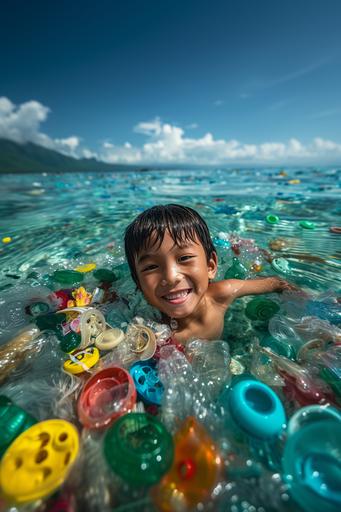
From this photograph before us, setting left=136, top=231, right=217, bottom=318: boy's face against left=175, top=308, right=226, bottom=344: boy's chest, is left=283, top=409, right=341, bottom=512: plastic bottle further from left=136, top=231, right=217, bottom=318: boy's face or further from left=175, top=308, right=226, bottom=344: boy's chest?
left=175, top=308, right=226, bottom=344: boy's chest

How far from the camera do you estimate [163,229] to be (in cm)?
215

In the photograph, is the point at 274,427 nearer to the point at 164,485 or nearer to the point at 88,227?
the point at 164,485

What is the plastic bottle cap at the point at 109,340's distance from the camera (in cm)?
192

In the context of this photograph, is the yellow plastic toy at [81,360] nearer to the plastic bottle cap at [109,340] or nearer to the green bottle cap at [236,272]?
the plastic bottle cap at [109,340]

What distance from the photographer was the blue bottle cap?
1557 millimetres

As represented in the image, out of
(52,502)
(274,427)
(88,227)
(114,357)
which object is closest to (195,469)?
(274,427)

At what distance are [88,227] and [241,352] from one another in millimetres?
5400

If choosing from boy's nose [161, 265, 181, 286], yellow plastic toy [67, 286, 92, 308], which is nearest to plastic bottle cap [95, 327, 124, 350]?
boy's nose [161, 265, 181, 286]

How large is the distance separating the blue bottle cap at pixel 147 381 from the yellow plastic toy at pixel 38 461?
1.60ft

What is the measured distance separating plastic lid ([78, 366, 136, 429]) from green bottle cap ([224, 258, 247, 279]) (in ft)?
7.66

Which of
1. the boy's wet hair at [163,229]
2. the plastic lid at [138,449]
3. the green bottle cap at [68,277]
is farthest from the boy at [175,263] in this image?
the green bottle cap at [68,277]

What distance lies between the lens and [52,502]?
1.06 m

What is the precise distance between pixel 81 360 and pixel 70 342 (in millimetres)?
306

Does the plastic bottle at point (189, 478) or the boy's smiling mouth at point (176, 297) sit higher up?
the boy's smiling mouth at point (176, 297)
